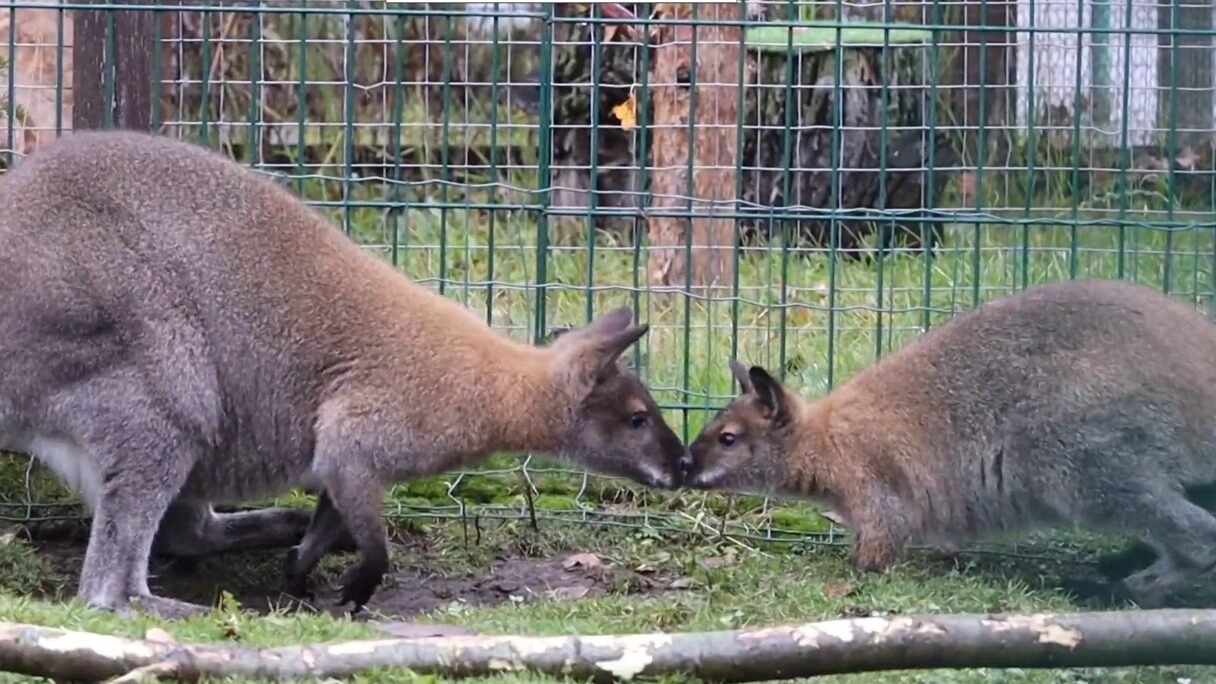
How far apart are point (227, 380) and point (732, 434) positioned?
6.70 ft

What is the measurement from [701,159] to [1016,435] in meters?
4.07

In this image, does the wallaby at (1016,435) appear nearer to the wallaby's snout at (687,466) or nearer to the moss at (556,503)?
the wallaby's snout at (687,466)

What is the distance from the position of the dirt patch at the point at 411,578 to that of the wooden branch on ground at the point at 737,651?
1.92 metres

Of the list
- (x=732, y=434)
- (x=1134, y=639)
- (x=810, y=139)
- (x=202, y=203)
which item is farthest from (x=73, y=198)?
(x=810, y=139)

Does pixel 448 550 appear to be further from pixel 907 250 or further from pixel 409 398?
pixel 907 250

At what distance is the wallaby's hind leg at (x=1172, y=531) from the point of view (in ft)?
21.6

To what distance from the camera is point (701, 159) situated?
1062 centimetres

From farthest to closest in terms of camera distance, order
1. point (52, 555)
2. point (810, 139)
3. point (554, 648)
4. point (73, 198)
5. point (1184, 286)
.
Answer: point (810, 139) → point (1184, 286) → point (52, 555) → point (73, 198) → point (554, 648)

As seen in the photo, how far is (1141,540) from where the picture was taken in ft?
22.4

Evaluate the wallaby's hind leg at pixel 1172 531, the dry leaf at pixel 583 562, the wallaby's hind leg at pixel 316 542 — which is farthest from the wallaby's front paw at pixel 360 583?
the wallaby's hind leg at pixel 1172 531

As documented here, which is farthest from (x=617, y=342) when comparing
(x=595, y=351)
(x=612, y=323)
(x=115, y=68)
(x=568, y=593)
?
(x=115, y=68)

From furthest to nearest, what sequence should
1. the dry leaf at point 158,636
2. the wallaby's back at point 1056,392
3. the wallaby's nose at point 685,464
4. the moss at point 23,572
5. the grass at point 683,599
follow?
the wallaby's nose at point 685,464 → the moss at point 23,572 → the wallaby's back at point 1056,392 → the grass at point 683,599 → the dry leaf at point 158,636

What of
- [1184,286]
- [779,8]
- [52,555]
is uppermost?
[779,8]

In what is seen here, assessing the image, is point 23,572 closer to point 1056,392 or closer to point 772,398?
point 772,398
